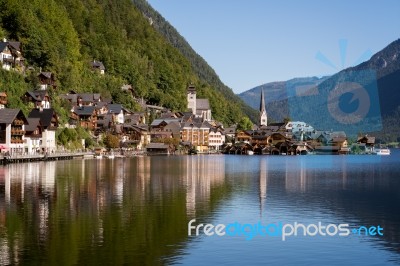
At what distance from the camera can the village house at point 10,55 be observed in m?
86.4

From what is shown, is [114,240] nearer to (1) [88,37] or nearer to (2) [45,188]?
(2) [45,188]

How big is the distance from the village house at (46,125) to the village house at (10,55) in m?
8.19

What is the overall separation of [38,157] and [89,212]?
5073 centimetres

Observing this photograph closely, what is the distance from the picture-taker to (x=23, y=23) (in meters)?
102

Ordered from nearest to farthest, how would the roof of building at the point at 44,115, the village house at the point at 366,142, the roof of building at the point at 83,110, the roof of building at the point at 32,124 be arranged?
the roof of building at the point at 32,124 → the roof of building at the point at 44,115 → the roof of building at the point at 83,110 → the village house at the point at 366,142

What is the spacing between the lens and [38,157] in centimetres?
7712

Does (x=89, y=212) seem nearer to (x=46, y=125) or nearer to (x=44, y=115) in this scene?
(x=46, y=125)

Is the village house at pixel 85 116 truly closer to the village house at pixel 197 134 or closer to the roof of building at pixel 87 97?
the roof of building at pixel 87 97

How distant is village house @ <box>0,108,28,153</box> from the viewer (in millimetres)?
73875

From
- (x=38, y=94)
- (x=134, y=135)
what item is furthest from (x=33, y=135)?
(x=134, y=135)

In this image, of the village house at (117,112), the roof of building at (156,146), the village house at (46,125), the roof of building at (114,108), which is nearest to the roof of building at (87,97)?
the village house at (117,112)

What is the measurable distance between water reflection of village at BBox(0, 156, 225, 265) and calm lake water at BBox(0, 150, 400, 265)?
→ 42mm

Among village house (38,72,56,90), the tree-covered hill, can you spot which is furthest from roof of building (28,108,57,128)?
village house (38,72,56,90)

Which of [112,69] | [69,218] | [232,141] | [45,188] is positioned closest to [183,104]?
[232,141]
